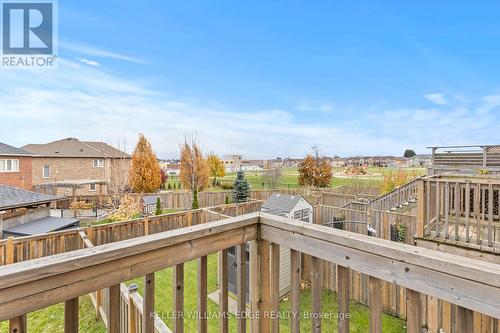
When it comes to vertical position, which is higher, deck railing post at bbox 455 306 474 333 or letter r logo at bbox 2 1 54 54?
letter r logo at bbox 2 1 54 54

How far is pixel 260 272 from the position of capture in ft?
4.84

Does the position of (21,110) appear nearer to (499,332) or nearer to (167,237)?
(167,237)

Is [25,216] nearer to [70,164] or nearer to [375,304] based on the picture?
[375,304]

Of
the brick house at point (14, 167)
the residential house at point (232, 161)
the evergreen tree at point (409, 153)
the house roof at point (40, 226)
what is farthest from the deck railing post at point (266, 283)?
the residential house at point (232, 161)

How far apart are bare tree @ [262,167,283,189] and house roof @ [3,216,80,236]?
17.7 meters

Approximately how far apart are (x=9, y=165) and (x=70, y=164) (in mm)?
4614

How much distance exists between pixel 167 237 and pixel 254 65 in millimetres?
15229

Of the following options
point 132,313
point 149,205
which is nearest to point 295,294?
point 132,313

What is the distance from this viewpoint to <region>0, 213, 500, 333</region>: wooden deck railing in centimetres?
83

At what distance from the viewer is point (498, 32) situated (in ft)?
37.2

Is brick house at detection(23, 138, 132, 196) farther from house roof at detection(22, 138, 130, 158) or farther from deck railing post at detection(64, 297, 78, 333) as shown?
deck railing post at detection(64, 297, 78, 333)

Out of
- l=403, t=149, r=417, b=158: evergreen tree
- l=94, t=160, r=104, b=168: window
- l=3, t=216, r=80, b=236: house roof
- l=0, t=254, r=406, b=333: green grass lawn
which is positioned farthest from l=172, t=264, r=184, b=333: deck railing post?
l=403, t=149, r=417, b=158: evergreen tree

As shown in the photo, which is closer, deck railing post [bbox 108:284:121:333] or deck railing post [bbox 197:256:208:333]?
deck railing post [bbox 108:284:121:333]

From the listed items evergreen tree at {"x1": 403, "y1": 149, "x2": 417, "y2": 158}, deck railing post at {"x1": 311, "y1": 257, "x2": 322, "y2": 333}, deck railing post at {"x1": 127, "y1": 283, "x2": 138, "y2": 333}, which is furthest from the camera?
evergreen tree at {"x1": 403, "y1": 149, "x2": 417, "y2": 158}
